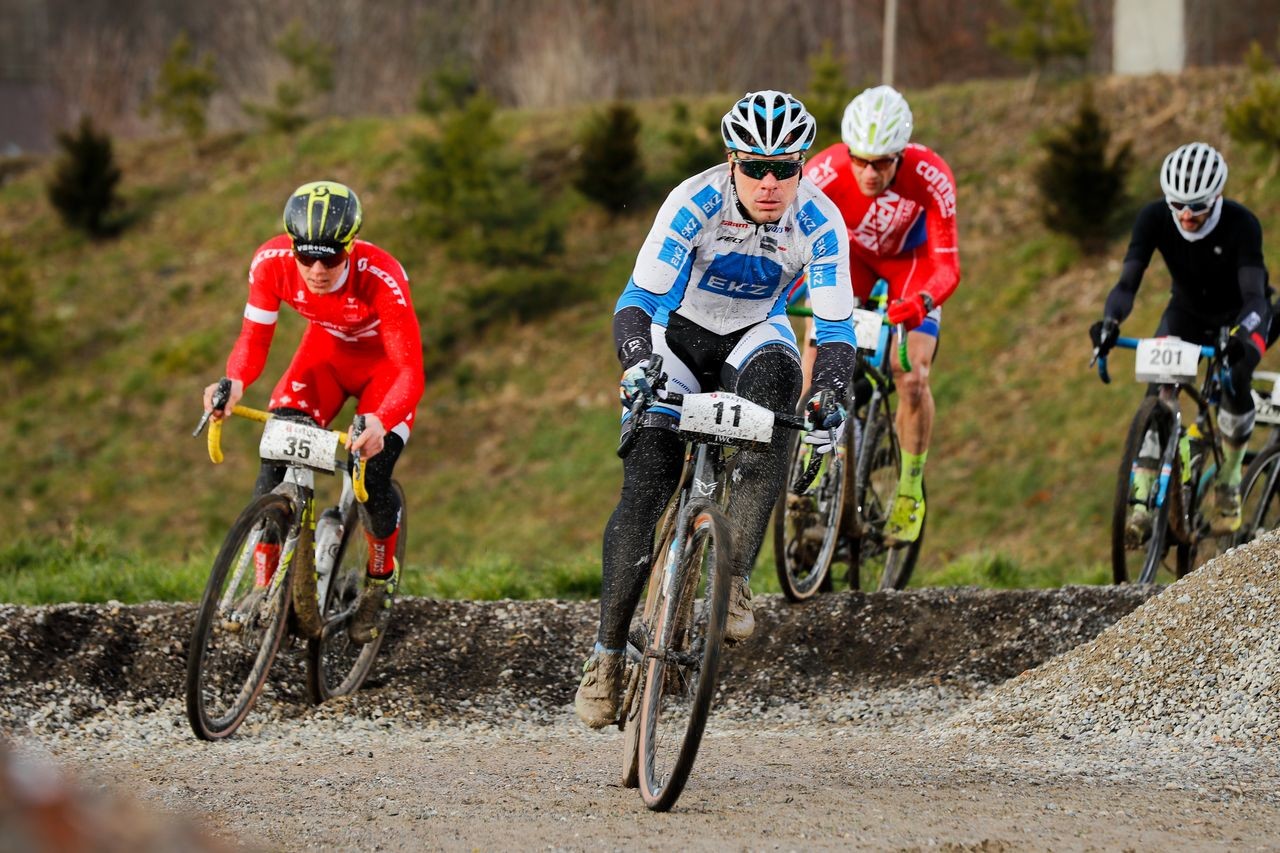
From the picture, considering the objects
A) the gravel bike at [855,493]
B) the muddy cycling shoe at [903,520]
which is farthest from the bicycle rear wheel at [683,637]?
the muddy cycling shoe at [903,520]

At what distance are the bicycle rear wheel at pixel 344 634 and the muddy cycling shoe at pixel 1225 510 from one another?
15.3ft

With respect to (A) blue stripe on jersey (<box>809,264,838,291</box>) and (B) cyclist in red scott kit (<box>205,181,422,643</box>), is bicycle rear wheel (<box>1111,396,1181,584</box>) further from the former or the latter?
(B) cyclist in red scott kit (<box>205,181,422,643</box>)

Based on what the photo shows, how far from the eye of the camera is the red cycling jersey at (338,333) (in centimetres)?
644

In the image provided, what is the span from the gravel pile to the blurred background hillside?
3.05 meters

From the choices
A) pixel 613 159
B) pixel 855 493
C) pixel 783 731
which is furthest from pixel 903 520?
pixel 613 159

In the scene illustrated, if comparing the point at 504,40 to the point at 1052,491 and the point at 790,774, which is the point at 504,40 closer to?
the point at 1052,491

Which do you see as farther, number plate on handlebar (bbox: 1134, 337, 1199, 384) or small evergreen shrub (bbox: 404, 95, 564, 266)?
small evergreen shrub (bbox: 404, 95, 564, 266)

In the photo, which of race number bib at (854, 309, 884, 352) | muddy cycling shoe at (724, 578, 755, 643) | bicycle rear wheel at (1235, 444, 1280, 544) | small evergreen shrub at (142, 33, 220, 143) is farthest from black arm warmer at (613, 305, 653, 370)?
small evergreen shrub at (142, 33, 220, 143)

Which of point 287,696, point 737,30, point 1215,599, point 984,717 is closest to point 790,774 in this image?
point 984,717

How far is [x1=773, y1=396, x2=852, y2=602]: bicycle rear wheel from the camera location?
296 inches

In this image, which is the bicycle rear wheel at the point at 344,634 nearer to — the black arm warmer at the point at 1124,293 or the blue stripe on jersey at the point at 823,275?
the blue stripe on jersey at the point at 823,275

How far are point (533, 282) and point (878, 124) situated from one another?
15.1 metres

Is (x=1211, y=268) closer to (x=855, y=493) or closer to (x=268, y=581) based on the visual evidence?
(x=855, y=493)

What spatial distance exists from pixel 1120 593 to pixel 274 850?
493cm
